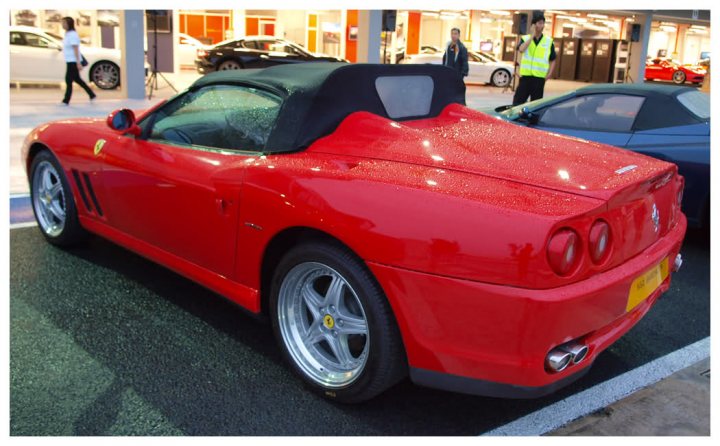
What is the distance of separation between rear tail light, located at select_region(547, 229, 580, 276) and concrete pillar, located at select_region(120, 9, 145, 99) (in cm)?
1445

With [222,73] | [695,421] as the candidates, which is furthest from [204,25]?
[695,421]

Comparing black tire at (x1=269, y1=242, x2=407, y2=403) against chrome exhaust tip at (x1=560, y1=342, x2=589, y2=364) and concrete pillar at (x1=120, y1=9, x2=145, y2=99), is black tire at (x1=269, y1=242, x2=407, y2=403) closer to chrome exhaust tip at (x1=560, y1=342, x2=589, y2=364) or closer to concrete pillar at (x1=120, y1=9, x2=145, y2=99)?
chrome exhaust tip at (x1=560, y1=342, x2=589, y2=364)

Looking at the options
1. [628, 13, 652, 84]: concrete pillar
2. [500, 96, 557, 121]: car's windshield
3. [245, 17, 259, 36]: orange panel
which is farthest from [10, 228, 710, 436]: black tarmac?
[245, 17, 259, 36]: orange panel

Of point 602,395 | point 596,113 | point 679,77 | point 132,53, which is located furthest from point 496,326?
point 679,77

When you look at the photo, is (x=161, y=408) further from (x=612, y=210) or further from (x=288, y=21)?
(x=288, y=21)

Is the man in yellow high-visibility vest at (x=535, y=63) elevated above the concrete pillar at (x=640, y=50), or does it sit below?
below

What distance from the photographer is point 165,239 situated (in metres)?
3.57

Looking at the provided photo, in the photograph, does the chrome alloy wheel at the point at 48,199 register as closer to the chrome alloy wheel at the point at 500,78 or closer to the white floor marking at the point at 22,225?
the white floor marking at the point at 22,225

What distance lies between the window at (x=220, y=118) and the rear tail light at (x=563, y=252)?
1.51 meters

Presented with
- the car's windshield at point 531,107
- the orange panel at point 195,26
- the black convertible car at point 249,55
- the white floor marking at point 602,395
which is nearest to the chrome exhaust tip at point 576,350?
the white floor marking at point 602,395

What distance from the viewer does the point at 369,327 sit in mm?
2557

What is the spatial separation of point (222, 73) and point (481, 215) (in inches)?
78.3

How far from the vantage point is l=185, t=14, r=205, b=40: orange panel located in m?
31.8

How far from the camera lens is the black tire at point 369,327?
8.30ft
